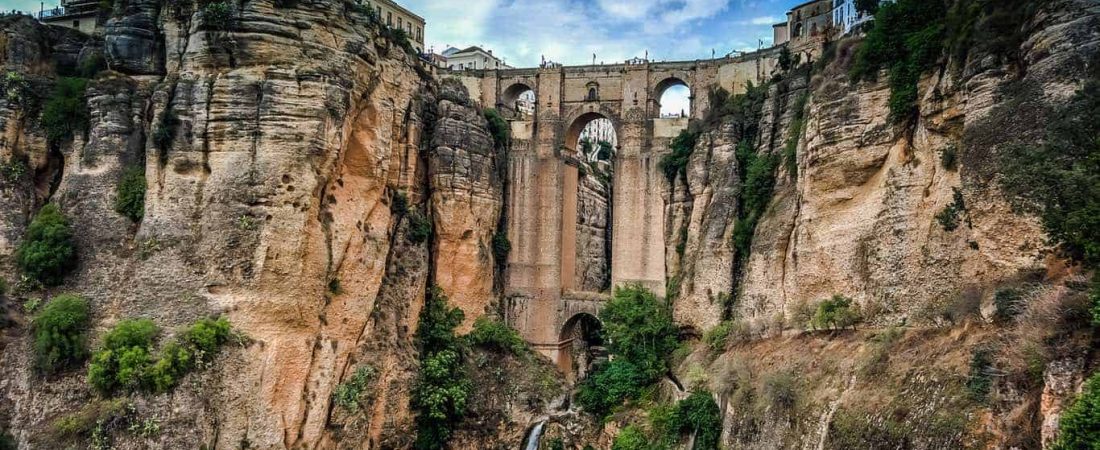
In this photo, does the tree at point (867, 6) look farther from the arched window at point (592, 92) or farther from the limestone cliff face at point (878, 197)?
the arched window at point (592, 92)

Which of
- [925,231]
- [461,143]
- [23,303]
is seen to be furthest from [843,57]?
[23,303]

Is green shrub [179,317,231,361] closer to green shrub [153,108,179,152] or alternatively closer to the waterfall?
green shrub [153,108,179,152]

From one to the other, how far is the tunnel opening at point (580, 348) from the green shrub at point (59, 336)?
1976 cm

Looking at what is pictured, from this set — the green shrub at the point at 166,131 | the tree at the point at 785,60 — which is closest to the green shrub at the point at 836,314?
the tree at the point at 785,60

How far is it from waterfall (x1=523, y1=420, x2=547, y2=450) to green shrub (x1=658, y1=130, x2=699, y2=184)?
12.3 meters

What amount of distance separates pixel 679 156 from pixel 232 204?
62.0 ft

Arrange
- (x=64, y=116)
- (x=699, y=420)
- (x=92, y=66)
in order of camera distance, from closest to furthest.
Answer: (x=699, y=420) < (x=64, y=116) < (x=92, y=66)

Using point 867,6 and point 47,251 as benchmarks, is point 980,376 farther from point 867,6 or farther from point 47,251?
point 47,251

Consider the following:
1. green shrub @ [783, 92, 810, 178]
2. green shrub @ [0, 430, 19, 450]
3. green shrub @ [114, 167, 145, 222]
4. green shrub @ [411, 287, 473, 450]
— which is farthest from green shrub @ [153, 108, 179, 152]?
green shrub @ [783, 92, 810, 178]

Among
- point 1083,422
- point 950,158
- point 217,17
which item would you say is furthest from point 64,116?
point 1083,422

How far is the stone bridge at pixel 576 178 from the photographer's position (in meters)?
34.8

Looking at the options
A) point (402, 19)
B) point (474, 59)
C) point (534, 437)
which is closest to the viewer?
point (534, 437)

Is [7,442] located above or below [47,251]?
below

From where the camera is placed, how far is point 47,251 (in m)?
23.8
